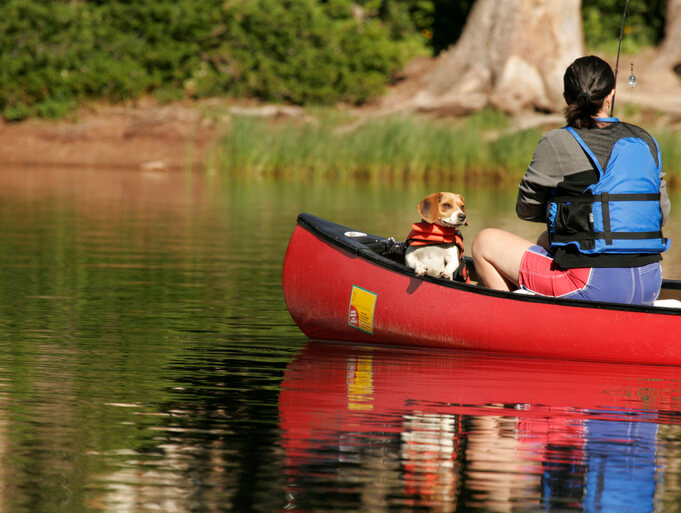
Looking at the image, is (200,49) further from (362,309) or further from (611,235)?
(611,235)

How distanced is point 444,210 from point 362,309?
2.51ft

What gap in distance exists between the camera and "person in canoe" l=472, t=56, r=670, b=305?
5582mm

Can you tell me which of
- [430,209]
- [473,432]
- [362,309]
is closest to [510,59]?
[362,309]

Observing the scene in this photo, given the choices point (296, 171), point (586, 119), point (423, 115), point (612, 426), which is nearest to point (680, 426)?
point (612, 426)

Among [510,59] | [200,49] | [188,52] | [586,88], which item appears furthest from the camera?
[200,49]

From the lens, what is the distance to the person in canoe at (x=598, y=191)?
18.3ft

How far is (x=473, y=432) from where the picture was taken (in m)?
4.55

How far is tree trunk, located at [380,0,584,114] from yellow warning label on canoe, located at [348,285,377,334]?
17721 millimetres

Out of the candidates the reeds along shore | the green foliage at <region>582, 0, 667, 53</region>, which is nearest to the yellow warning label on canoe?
the reeds along shore

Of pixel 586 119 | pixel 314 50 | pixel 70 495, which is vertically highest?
pixel 314 50

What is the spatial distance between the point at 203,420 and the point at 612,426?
149 centimetres

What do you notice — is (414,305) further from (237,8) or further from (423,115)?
(237,8)

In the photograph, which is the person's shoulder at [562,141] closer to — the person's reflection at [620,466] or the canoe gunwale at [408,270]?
the canoe gunwale at [408,270]

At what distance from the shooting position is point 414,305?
20.8ft
